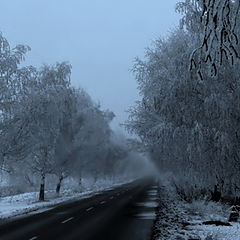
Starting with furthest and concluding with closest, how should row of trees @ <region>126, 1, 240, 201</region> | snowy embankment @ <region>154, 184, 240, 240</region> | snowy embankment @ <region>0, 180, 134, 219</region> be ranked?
1. snowy embankment @ <region>0, 180, 134, 219</region>
2. row of trees @ <region>126, 1, 240, 201</region>
3. snowy embankment @ <region>154, 184, 240, 240</region>

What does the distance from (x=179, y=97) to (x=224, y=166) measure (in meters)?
3.35

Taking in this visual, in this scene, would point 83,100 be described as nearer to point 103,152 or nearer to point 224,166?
point 103,152

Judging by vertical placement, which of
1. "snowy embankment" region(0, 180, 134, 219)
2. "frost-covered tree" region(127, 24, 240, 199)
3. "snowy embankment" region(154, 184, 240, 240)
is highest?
"frost-covered tree" region(127, 24, 240, 199)

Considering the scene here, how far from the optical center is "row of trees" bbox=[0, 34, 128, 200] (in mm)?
22734

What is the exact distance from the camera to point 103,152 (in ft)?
190

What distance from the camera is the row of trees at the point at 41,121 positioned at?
22734 millimetres

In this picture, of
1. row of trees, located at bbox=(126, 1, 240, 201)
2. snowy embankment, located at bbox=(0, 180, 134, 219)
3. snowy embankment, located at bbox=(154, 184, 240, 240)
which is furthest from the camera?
snowy embankment, located at bbox=(0, 180, 134, 219)

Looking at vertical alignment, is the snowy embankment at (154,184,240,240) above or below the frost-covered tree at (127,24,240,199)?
below

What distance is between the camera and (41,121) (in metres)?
25.2

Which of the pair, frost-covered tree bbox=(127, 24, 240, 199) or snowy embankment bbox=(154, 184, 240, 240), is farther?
frost-covered tree bbox=(127, 24, 240, 199)

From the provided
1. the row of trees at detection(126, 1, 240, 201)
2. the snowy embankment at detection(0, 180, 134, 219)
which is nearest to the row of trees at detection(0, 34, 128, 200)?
the snowy embankment at detection(0, 180, 134, 219)

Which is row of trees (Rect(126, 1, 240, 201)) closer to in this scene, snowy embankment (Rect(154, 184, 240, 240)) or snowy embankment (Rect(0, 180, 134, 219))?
snowy embankment (Rect(154, 184, 240, 240))

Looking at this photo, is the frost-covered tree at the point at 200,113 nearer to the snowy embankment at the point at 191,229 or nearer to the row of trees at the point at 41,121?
the snowy embankment at the point at 191,229

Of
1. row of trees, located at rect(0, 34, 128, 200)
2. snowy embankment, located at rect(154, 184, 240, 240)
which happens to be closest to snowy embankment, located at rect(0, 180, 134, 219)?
row of trees, located at rect(0, 34, 128, 200)
